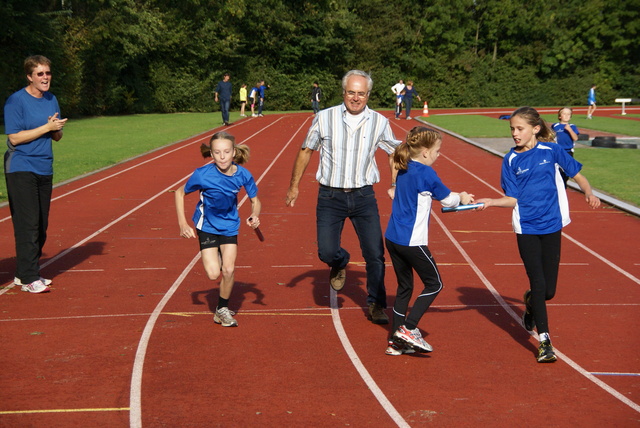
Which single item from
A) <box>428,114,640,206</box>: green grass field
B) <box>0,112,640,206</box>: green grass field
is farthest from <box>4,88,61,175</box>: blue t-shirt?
<box>428,114,640,206</box>: green grass field

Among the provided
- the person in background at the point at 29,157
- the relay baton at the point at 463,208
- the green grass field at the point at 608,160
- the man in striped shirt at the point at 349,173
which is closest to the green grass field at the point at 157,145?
the green grass field at the point at 608,160

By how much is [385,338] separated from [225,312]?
53.3 inches

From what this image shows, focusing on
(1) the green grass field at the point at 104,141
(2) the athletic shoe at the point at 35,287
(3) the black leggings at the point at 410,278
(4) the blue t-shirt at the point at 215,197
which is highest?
(4) the blue t-shirt at the point at 215,197

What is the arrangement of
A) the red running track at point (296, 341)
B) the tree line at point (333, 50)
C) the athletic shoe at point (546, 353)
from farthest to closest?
the tree line at point (333, 50)
the athletic shoe at point (546, 353)
the red running track at point (296, 341)

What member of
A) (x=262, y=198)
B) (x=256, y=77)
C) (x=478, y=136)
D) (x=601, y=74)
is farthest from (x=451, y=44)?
(x=262, y=198)

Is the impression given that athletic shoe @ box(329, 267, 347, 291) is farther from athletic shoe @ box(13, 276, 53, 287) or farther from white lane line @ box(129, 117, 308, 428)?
athletic shoe @ box(13, 276, 53, 287)

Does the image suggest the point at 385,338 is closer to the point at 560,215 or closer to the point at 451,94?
the point at 560,215

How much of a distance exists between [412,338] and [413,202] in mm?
995

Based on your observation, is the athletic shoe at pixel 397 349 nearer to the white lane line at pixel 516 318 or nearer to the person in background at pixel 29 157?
the white lane line at pixel 516 318

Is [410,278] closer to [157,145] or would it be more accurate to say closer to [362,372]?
[362,372]

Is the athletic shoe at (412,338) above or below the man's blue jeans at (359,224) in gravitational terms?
below

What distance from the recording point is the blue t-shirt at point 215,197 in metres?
6.64

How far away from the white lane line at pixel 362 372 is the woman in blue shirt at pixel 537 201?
1.37 m

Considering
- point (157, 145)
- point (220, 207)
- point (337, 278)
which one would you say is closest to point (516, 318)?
point (337, 278)
